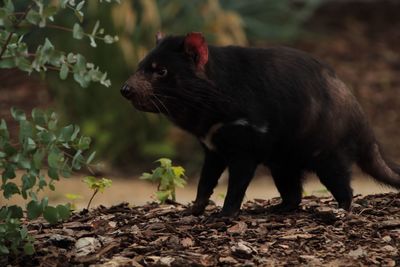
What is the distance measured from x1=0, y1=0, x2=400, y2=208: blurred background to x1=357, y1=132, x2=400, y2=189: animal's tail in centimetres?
290

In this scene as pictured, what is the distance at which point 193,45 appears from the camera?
4215mm

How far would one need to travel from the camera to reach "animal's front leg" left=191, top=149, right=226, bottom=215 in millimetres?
4473

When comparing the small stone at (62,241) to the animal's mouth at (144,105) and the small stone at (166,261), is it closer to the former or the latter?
the small stone at (166,261)

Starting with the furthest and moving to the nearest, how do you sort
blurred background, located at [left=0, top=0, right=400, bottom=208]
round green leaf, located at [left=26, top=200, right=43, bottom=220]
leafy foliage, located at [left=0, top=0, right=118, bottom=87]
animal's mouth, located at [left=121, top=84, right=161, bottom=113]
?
1. blurred background, located at [left=0, top=0, right=400, bottom=208]
2. animal's mouth, located at [left=121, top=84, right=161, bottom=113]
3. round green leaf, located at [left=26, top=200, right=43, bottom=220]
4. leafy foliage, located at [left=0, top=0, right=118, bottom=87]

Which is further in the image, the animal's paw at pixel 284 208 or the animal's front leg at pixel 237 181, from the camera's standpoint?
the animal's paw at pixel 284 208

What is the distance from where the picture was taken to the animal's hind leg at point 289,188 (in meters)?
4.57

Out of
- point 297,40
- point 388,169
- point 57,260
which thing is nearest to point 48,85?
point 297,40

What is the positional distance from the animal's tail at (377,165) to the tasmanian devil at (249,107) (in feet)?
0.45

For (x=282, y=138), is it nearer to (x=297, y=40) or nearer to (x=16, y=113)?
(x=16, y=113)

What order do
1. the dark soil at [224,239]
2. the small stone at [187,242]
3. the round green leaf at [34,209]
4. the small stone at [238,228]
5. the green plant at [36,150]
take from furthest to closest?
the small stone at [238,228], the small stone at [187,242], the dark soil at [224,239], the round green leaf at [34,209], the green plant at [36,150]

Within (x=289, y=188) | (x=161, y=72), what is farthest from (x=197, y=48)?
(x=289, y=188)

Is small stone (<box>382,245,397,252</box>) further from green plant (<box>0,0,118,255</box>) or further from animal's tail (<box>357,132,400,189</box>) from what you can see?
green plant (<box>0,0,118,255</box>)

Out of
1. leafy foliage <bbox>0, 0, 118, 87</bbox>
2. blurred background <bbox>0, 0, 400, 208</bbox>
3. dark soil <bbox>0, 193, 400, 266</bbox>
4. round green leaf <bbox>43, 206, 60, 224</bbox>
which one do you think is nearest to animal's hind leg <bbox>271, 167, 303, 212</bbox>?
dark soil <bbox>0, 193, 400, 266</bbox>

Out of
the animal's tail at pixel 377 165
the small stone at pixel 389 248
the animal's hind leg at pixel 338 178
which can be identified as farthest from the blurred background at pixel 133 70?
the small stone at pixel 389 248
